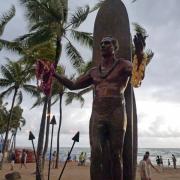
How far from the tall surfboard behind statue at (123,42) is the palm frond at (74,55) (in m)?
14.2

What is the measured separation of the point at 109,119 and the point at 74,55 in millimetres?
16051

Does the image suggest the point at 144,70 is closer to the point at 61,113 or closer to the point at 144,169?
the point at 144,169

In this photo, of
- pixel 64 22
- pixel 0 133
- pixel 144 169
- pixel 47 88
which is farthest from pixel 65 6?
pixel 0 133

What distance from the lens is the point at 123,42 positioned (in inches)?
256

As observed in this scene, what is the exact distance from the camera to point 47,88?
611 cm

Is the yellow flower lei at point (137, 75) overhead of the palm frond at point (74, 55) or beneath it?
beneath

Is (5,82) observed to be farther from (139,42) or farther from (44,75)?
(139,42)

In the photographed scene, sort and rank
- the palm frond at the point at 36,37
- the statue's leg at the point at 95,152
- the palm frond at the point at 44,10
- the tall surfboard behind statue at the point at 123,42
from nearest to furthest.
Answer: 1. the statue's leg at the point at 95,152
2. the tall surfboard behind statue at the point at 123,42
3. the palm frond at the point at 44,10
4. the palm frond at the point at 36,37

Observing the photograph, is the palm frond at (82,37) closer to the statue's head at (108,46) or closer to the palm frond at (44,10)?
the palm frond at (44,10)

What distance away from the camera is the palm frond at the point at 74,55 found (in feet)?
69.5

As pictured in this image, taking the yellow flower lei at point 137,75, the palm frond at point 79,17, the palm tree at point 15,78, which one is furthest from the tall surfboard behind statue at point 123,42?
the palm tree at point 15,78

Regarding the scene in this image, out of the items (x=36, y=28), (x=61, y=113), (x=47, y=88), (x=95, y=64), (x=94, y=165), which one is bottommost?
(x=94, y=165)

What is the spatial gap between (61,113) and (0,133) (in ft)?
87.9

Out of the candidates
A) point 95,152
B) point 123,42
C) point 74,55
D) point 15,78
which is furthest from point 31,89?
point 95,152
